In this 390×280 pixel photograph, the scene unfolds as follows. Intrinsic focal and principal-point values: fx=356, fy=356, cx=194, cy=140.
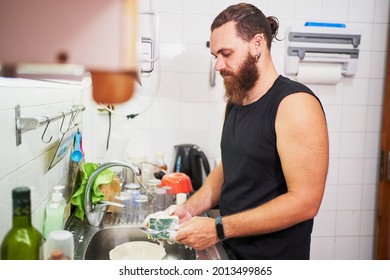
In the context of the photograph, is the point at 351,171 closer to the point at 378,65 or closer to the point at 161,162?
the point at 378,65

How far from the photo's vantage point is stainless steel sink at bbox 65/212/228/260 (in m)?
0.98

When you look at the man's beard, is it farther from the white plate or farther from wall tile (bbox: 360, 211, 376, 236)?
wall tile (bbox: 360, 211, 376, 236)

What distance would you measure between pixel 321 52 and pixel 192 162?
0.69 meters

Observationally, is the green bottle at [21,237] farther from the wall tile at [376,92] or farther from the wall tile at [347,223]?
the wall tile at [376,92]

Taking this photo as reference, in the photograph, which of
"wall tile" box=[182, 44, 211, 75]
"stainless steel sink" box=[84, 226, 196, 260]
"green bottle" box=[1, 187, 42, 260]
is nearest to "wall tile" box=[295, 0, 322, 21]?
"wall tile" box=[182, 44, 211, 75]

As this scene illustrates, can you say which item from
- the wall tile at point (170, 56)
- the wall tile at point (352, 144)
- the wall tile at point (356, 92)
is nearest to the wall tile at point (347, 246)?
the wall tile at point (352, 144)

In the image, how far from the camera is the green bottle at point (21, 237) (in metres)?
0.51

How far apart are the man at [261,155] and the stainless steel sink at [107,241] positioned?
0.10 metres

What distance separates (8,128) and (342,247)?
1.39 m

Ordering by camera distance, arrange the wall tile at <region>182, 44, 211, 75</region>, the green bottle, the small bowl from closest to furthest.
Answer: the green bottle → the small bowl → the wall tile at <region>182, 44, 211, 75</region>

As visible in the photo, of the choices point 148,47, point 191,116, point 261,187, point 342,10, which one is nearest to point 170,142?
point 191,116

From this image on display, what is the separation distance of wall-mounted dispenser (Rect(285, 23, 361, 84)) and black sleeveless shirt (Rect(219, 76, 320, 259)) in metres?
0.52

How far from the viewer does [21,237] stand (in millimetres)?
559
